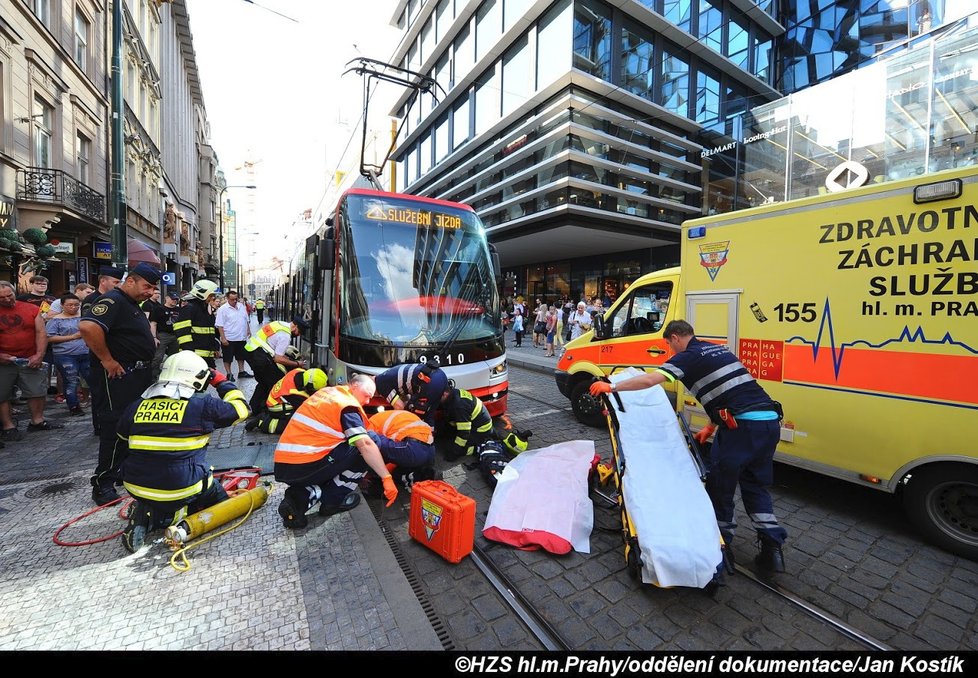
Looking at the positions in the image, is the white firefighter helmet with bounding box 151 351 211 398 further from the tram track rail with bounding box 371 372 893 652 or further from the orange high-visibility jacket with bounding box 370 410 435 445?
the tram track rail with bounding box 371 372 893 652

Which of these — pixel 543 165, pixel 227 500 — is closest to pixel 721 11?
pixel 543 165

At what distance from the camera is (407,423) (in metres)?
4.19

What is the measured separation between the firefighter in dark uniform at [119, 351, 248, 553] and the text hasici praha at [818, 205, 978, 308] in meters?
5.20

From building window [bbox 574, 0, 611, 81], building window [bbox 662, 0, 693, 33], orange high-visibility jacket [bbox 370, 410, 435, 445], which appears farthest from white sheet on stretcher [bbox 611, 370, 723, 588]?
building window [bbox 662, 0, 693, 33]

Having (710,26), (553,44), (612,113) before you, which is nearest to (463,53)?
(553,44)

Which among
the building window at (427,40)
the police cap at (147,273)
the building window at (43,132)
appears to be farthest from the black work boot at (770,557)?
the building window at (427,40)

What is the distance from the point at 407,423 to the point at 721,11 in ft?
100

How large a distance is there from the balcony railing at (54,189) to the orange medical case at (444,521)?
1482 cm

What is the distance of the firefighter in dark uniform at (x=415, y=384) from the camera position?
14.9ft

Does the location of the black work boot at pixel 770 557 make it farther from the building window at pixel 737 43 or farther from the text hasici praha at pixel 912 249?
the building window at pixel 737 43

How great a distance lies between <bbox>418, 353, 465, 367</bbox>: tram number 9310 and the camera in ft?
17.5

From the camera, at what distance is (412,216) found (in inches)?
235

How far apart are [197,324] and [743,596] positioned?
6809mm

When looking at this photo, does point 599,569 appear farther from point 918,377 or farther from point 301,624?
point 918,377
